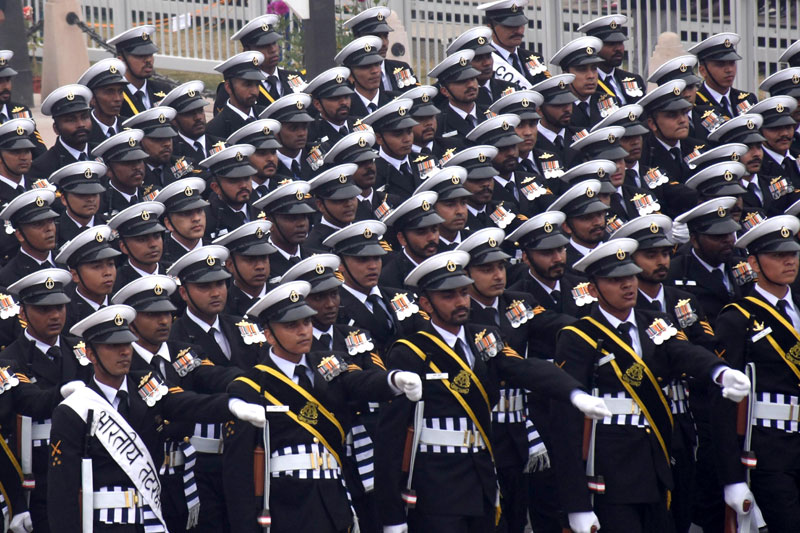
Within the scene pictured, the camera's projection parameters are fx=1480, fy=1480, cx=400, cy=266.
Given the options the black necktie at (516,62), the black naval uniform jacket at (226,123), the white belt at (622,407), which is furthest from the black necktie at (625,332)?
the black necktie at (516,62)

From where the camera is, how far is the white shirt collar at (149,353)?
8.20 m

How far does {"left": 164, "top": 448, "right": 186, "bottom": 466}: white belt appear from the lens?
8.50 meters

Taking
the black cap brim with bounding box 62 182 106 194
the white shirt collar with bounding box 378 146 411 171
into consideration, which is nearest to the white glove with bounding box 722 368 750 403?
the white shirt collar with bounding box 378 146 411 171

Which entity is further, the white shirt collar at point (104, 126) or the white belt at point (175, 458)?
the white shirt collar at point (104, 126)

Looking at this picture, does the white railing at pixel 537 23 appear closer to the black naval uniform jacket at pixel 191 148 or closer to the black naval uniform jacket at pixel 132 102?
the black naval uniform jacket at pixel 132 102

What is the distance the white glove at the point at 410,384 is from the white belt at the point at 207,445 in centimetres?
140

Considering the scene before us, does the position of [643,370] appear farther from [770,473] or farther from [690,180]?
[690,180]

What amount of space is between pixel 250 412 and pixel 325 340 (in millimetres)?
1194

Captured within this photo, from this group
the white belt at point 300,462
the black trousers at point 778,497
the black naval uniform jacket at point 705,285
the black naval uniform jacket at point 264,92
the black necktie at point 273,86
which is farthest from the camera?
the black necktie at point 273,86

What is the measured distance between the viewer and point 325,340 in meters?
8.52

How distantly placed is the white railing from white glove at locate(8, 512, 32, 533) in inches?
400

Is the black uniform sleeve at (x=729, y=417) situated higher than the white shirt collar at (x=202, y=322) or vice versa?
the white shirt collar at (x=202, y=322)

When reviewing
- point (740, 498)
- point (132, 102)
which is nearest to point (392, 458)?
point (740, 498)

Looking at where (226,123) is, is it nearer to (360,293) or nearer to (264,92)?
(264,92)
